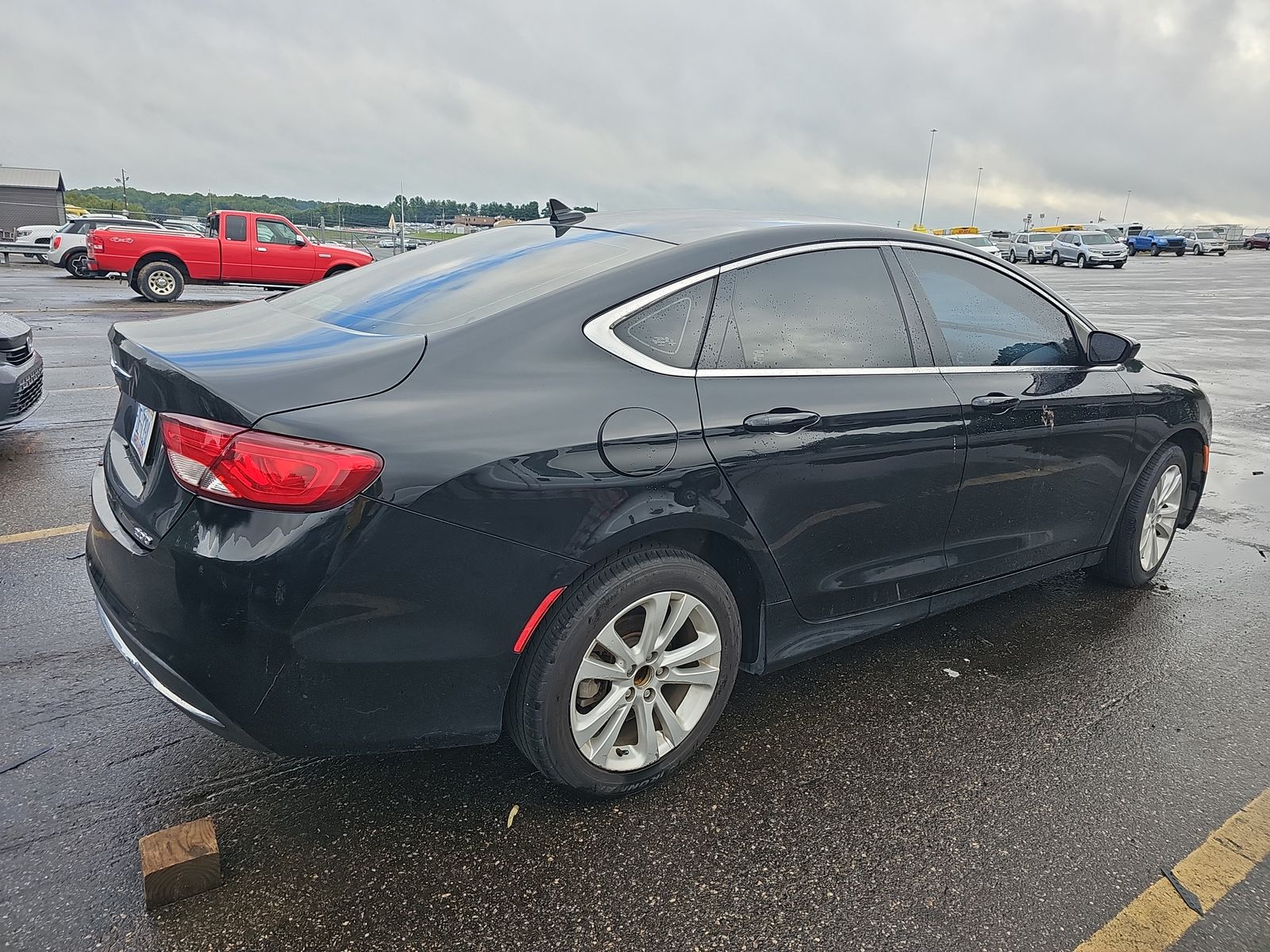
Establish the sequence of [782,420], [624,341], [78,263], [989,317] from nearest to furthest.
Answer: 1. [624,341]
2. [782,420]
3. [989,317]
4. [78,263]

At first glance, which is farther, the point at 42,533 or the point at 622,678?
the point at 42,533

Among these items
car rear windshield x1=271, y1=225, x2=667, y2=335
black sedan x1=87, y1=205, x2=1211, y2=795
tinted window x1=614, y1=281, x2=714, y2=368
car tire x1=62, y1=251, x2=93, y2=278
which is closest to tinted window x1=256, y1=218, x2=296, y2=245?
car tire x1=62, y1=251, x2=93, y2=278

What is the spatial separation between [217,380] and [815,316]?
180 cm

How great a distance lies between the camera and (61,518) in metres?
4.54

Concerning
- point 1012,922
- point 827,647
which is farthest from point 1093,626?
point 1012,922

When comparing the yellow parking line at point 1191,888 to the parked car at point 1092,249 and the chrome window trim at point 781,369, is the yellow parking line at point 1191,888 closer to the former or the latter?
the chrome window trim at point 781,369

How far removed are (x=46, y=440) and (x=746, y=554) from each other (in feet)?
18.6

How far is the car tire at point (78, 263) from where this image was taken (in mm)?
22906

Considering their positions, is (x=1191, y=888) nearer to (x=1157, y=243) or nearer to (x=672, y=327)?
(x=672, y=327)

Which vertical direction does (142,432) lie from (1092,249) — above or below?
below

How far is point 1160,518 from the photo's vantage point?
4.27 metres

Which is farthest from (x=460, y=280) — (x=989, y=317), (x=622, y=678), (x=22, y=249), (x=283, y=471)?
(x=22, y=249)

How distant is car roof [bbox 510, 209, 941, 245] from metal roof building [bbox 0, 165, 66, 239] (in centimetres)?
5476

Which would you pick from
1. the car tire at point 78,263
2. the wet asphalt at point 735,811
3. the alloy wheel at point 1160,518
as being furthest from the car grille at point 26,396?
the car tire at point 78,263
